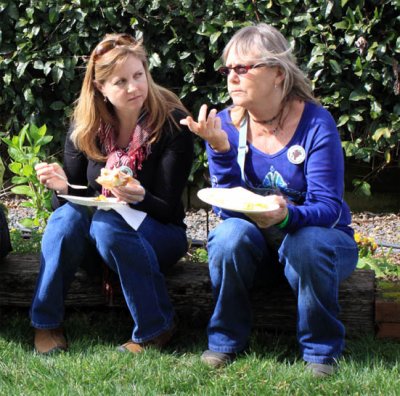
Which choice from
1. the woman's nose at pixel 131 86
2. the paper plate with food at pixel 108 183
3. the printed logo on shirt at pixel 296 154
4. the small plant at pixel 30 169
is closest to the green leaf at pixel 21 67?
the small plant at pixel 30 169

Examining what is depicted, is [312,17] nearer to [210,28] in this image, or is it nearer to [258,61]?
[210,28]

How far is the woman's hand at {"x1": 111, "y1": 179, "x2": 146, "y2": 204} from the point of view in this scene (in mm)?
3115

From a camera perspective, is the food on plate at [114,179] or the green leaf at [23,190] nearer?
the food on plate at [114,179]

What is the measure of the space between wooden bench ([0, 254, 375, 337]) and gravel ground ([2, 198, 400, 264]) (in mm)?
974

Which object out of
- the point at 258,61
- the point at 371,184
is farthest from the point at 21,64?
the point at 258,61

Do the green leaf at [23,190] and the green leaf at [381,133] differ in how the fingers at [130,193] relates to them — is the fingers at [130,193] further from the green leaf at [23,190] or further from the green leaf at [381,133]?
the green leaf at [381,133]

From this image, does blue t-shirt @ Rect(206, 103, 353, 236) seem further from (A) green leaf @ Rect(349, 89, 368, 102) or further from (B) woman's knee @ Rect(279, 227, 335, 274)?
(A) green leaf @ Rect(349, 89, 368, 102)

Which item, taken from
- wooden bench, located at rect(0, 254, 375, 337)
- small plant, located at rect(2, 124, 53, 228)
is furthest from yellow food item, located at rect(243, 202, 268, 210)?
small plant, located at rect(2, 124, 53, 228)

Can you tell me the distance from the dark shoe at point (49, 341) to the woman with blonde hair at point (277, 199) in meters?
0.59

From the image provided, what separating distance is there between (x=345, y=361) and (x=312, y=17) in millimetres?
2550

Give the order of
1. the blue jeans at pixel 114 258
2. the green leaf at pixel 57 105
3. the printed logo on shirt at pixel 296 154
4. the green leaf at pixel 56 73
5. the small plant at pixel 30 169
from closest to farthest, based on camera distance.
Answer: the printed logo on shirt at pixel 296 154 → the blue jeans at pixel 114 258 → the small plant at pixel 30 169 → the green leaf at pixel 56 73 → the green leaf at pixel 57 105

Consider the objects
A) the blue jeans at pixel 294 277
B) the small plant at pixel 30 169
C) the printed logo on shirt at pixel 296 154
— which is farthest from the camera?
the small plant at pixel 30 169

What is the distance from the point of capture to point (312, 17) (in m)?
4.95

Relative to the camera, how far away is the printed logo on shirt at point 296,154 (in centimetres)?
306
